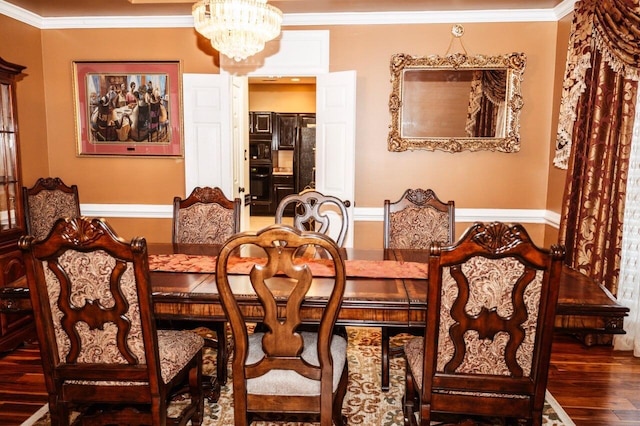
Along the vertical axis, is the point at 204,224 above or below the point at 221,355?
above

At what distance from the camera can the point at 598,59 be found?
3344mm

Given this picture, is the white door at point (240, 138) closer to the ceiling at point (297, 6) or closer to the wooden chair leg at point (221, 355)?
the ceiling at point (297, 6)

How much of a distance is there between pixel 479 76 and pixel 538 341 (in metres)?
3.03

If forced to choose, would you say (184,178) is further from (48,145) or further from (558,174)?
(558,174)

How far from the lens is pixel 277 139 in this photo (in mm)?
9375

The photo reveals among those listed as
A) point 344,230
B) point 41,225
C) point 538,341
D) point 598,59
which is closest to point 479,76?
point 598,59

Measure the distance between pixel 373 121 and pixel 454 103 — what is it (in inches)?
28.5

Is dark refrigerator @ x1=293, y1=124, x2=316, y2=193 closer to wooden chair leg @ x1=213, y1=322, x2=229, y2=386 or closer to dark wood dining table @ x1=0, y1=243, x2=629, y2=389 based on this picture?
wooden chair leg @ x1=213, y1=322, x2=229, y2=386

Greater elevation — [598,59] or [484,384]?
[598,59]

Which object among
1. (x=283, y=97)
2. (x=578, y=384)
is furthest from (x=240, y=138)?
(x=283, y=97)

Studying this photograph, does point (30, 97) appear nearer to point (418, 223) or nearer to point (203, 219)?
point (203, 219)

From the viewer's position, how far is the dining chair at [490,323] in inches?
64.6

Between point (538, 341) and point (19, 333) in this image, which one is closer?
point (538, 341)

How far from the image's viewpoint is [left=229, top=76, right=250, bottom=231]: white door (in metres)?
4.52
